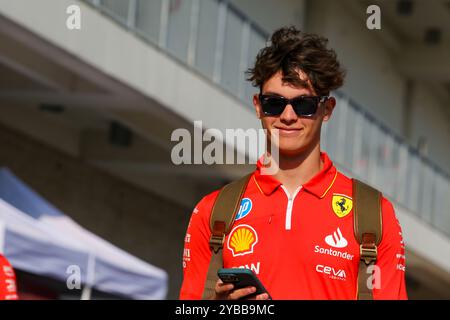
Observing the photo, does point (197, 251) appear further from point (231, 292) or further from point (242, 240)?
point (231, 292)

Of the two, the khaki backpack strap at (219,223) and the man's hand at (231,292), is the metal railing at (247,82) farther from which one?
the man's hand at (231,292)

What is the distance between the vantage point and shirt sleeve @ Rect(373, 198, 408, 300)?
4.16 meters

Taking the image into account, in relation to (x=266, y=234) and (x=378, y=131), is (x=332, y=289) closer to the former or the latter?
(x=266, y=234)

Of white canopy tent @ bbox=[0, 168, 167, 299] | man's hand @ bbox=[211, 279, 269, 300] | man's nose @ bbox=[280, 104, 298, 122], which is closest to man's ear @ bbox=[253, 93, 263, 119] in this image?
man's nose @ bbox=[280, 104, 298, 122]

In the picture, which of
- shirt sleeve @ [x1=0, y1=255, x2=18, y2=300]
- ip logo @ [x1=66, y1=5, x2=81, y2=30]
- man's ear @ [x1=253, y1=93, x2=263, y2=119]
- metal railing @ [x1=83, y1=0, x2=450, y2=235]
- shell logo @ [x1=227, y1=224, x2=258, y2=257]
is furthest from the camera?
metal railing @ [x1=83, y1=0, x2=450, y2=235]

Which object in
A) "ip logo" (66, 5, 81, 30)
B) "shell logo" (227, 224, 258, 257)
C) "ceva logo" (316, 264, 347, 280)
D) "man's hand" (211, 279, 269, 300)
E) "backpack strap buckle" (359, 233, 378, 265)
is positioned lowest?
"man's hand" (211, 279, 269, 300)

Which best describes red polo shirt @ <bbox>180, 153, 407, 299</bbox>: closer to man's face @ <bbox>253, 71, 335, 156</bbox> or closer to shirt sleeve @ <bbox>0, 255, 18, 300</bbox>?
man's face @ <bbox>253, 71, 335, 156</bbox>

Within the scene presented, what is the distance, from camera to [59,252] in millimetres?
11031

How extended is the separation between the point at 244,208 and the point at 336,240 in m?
0.37

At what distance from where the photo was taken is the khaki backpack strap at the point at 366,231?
420cm

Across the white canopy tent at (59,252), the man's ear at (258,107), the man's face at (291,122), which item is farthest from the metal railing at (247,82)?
the man's face at (291,122)

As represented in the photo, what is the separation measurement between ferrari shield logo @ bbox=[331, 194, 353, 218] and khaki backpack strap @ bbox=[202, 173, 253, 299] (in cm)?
32

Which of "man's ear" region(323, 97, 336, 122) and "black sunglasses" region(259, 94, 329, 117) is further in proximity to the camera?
"man's ear" region(323, 97, 336, 122)

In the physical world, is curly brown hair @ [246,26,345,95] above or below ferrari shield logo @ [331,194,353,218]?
above
